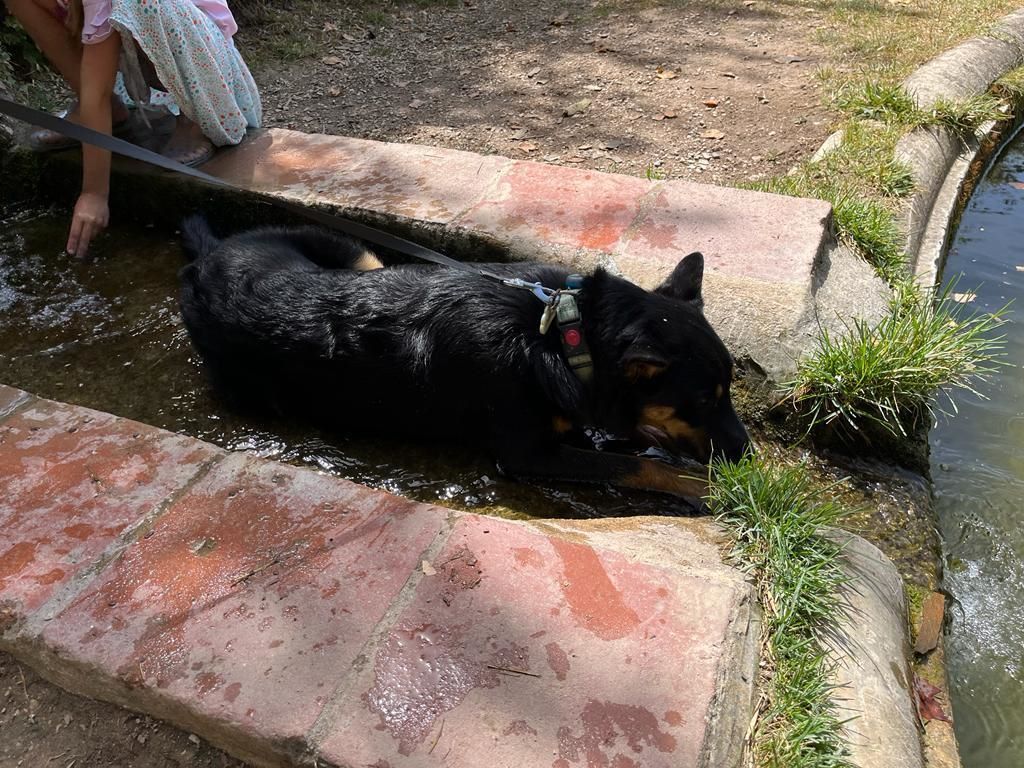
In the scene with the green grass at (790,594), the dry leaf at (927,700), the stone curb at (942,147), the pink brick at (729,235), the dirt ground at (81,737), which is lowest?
the dirt ground at (81,737)

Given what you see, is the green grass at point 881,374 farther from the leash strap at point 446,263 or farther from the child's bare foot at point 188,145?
the child's bare foot at point 188,145

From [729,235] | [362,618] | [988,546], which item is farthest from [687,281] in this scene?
[362,618]

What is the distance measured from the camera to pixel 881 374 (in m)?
2.83

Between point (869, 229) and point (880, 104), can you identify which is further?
point (880, 104)

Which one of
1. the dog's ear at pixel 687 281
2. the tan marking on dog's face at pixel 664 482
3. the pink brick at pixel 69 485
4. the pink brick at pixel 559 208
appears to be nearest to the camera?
the pink brick at pixel 69 485

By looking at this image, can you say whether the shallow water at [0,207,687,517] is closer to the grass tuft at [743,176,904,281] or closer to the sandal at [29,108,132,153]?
the sandal at [29,108,132,153]

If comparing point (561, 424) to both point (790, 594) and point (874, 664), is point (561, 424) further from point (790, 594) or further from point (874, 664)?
point (874, 664)

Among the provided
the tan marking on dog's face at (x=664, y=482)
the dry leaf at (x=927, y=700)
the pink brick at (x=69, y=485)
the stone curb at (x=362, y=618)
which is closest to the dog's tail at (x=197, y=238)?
the pink brick at (x=69, y=485)

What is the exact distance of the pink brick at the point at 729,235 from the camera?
3207 millimetres

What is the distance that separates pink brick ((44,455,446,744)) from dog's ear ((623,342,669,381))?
84 centimetres

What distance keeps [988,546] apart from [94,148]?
418 cm

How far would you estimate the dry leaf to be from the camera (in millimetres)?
2069

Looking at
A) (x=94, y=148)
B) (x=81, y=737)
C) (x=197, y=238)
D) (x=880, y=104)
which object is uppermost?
(x=880, y=104)

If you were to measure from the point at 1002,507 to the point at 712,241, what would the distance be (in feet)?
4.98
